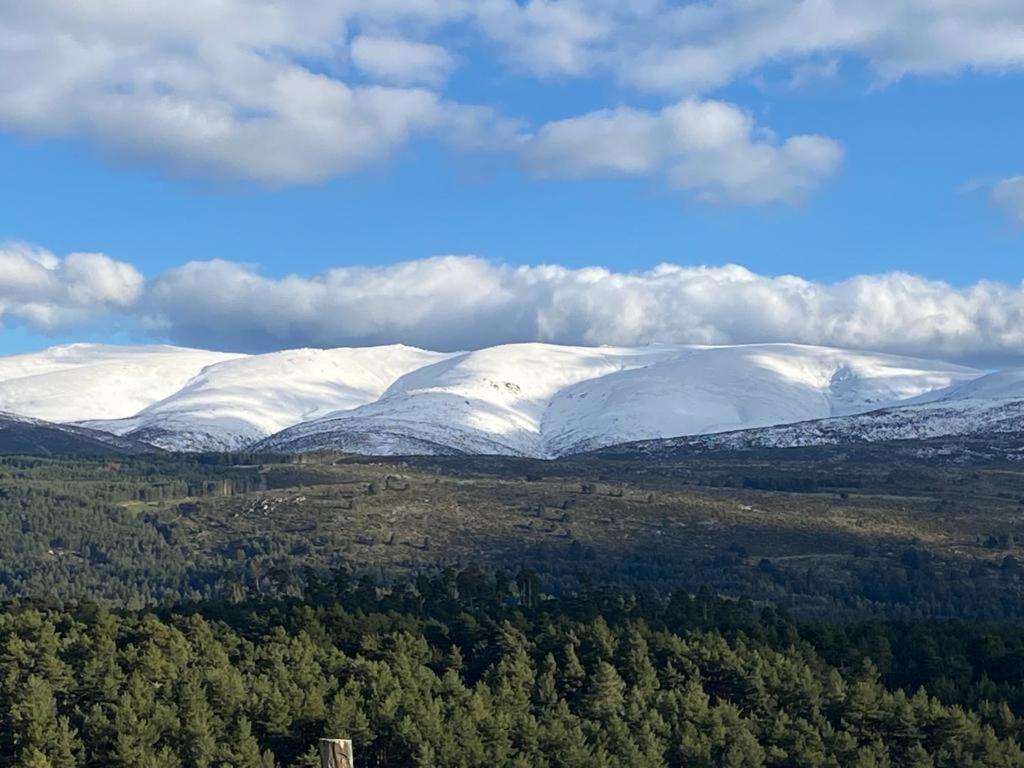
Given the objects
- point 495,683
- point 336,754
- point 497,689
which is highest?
point 336,754

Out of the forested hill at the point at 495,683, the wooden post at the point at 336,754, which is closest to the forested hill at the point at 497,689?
the forested hill at the point at 495,683

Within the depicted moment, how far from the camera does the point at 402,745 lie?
7006 cm

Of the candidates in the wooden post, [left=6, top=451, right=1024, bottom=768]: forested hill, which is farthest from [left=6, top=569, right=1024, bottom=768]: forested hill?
the wooden post

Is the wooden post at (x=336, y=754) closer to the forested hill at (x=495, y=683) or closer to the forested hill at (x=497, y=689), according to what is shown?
the forested hill at (x=495, y=683)

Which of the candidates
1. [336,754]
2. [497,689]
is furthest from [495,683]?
[336,754]

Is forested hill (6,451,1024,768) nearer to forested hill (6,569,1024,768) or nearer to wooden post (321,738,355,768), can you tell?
forested hill (6,569,1024,768)

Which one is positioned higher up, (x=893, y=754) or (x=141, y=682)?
(x=141, y=682)

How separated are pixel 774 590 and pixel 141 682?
9322 centimetres

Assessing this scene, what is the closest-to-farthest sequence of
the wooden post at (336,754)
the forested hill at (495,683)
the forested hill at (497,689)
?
the wooden post at (336,754) → the forested hill at (497,689) → the forested hill at (495,683)

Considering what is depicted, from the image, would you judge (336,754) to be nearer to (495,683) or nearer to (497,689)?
(497,689)

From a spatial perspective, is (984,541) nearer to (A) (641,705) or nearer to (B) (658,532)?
(B) (658,532)

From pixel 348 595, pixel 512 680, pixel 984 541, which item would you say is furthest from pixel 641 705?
pixel 984 541

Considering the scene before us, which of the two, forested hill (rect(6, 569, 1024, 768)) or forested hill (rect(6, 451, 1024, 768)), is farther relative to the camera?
forested hill (rect(6, 451, 1024, 768))

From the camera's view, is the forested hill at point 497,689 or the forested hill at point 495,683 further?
the forested hill at point 495,683
